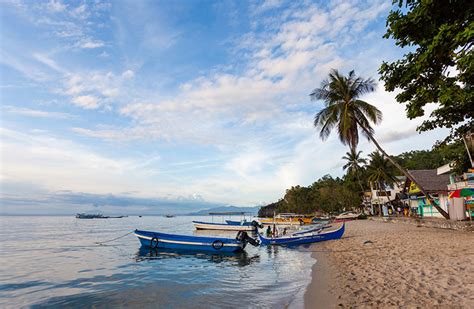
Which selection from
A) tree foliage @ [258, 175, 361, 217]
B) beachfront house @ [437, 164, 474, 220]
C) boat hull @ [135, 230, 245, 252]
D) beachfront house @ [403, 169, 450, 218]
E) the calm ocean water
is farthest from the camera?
tree foliage @ [258, 175, 361, 217]

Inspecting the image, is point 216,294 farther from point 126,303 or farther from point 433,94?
point 433,94

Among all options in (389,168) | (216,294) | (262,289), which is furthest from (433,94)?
(389,168)

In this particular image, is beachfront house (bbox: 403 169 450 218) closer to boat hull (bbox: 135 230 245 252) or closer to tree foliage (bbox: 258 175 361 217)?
boat hull (bbox: 135 230 245 252)

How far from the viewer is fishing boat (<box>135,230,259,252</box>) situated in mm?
19422

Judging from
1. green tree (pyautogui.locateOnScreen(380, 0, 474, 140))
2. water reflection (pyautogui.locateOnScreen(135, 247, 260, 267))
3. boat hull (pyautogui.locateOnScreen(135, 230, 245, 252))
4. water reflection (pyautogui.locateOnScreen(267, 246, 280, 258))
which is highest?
green tree (pyautogui.locateOnScreen(380, 0, 474, 140))

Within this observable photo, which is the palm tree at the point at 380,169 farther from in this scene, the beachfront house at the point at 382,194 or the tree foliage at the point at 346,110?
the tree foliage at the point at 346,110

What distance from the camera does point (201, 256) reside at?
19.4 metres

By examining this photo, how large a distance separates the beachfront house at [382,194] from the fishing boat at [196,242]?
36825 millimetres

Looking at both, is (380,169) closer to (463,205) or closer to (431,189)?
(431,189)

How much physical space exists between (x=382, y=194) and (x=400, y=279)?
5018 centimetres

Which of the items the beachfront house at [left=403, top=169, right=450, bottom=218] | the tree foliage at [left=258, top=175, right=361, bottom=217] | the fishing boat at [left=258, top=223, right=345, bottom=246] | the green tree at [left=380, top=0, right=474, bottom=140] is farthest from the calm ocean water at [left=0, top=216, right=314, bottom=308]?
the tree foliage at [left=258, top=175, right=361, bottom=217]

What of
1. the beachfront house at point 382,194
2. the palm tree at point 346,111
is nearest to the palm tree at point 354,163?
the beachfront house at point 382,194

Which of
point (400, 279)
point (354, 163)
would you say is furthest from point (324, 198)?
point (400, 279)

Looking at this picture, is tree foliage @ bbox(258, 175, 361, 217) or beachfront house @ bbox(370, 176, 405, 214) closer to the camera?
beachfront house @ bbox(370, 176, 405, 214)
